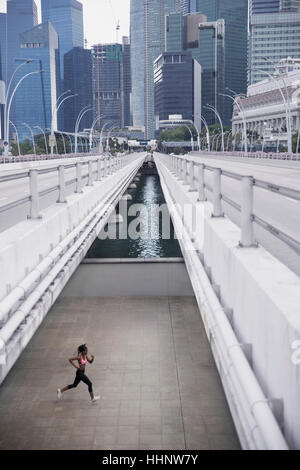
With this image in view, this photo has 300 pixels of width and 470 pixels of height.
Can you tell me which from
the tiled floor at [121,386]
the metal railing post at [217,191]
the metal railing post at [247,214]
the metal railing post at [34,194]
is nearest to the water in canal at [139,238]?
the tiled floor at [121,386]

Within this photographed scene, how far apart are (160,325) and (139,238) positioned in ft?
65.4

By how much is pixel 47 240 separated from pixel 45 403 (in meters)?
2.86

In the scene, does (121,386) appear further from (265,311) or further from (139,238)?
(139,238)

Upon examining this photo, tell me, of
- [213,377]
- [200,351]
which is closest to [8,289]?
[213,377]

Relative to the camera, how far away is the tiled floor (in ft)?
27.5

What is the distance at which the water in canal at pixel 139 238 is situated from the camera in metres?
28.4

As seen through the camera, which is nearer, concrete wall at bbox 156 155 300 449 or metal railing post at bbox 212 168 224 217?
concrete wall at bbox 156 155 300 449

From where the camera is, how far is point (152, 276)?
1523cm

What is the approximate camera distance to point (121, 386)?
1019 cm

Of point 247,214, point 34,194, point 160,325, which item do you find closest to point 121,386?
point 160,325

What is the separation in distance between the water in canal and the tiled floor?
472 inches

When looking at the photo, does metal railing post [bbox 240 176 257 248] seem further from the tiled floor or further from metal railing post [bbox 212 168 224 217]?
the tiled floor

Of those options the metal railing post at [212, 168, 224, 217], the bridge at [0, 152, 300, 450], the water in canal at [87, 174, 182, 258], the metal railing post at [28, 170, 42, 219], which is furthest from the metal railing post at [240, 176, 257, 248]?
the water in canal at [87, 174, 182, 258]

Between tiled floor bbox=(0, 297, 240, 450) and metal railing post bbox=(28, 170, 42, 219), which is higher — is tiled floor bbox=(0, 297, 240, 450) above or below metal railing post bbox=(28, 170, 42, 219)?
below
